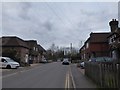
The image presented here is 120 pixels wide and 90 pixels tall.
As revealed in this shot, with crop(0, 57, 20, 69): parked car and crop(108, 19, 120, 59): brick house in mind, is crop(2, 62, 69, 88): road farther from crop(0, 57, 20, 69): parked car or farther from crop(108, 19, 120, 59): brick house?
crop(0, 57, 20, 69): parked car

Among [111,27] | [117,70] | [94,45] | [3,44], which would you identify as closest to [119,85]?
[117,70]

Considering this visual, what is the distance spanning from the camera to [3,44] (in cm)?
6147

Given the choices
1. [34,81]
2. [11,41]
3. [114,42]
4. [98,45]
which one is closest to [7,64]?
[114,42]

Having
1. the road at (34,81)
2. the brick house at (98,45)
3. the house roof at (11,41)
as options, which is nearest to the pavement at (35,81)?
the road at (34,81)

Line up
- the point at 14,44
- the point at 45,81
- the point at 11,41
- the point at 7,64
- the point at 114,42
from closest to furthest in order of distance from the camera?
the point at 45,81 < the point at 114,42 < the point at 7,64 < the point at 14,44 < the point at 11,41

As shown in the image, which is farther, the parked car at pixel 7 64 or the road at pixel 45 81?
the parked car at pixel 7 64

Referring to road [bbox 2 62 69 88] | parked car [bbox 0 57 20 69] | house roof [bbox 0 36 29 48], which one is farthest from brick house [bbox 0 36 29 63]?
A: road [bbox 2 62 69 88]

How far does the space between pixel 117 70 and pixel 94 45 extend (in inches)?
Answer: 1847

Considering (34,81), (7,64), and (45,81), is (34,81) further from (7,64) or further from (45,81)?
(7,64)

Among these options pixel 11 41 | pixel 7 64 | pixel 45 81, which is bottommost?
pixel 45 81

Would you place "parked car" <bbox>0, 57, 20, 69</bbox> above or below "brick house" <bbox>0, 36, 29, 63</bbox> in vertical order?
below

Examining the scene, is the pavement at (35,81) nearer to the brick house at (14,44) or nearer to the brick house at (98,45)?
the brick house at (98,45)

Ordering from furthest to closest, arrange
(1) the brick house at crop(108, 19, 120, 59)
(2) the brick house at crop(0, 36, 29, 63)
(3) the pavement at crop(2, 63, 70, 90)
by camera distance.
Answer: (2) the brick house at crop(0, 36, 29, 63), (1) the brick house at crop(108, 19, 120, 59), (3) the pavement at crop(2, 63, 70, 90)

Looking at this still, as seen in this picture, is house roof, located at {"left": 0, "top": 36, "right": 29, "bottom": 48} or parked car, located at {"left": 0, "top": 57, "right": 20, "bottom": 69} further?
house roof, located at {"left": 0, "top": 36, "right": 29, "bottom": 48}
